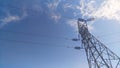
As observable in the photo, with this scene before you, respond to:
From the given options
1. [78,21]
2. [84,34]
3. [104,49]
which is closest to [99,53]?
[104,49]

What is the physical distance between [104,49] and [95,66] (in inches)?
206

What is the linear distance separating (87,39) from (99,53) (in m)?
4.87

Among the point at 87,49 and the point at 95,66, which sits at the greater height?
the point at 87,49

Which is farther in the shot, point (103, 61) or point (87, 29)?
point (87, 29)

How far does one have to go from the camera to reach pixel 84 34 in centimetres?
6053

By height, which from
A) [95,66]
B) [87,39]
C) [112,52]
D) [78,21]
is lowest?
[95,66]

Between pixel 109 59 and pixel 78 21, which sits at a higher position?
pixel 78 21

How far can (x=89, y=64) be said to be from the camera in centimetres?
5631

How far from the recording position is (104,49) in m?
58.3

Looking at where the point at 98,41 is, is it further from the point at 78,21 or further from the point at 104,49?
the point at 78,21

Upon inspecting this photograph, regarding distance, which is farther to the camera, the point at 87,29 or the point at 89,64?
the point at 87,29

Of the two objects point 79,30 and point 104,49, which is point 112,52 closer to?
point 104,49

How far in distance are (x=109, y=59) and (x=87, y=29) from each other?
9.74 m

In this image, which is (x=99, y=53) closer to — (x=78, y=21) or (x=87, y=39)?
(x=87, y=39)
